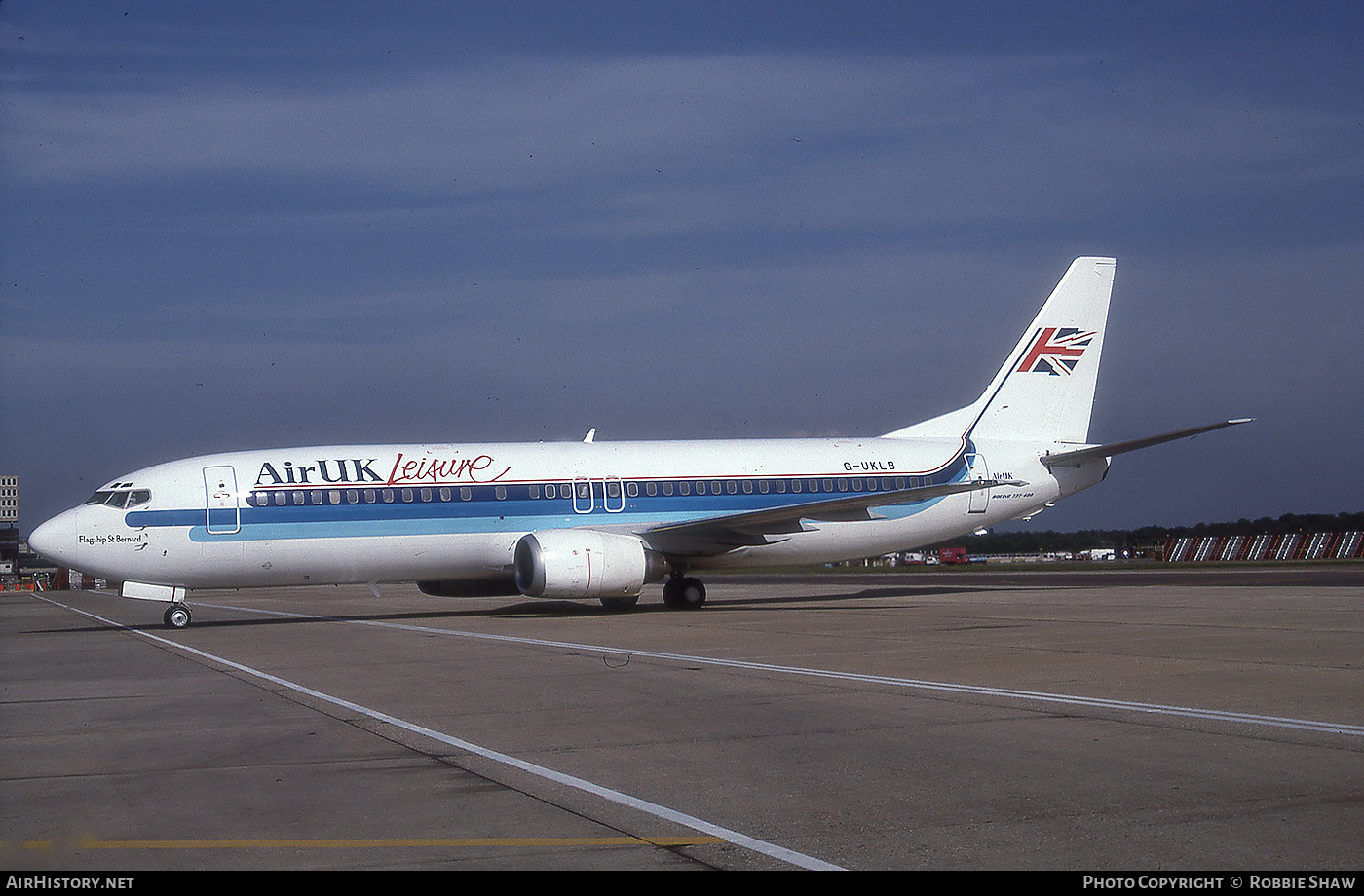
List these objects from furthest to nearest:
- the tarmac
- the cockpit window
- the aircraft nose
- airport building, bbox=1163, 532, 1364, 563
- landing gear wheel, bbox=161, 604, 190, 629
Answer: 1. airport building, bbox=1163, 532, 1364, 563
2. landing gear wheel, bbox=161, 604, 190, 629
3. the cockpit window
4. the aircraft nose
5. the tarmac

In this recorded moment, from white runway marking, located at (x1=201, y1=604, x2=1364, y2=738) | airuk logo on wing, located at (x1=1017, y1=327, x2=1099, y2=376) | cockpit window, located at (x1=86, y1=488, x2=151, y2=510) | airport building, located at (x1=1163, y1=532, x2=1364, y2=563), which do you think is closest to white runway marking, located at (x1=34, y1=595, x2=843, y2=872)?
white runway marking, located at (x1=201, y1=604, x2=1364, y2=738)

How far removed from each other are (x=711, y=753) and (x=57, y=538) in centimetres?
1796

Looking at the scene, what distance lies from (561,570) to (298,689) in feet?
33.7

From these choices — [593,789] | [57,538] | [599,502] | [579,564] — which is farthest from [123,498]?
[593,789]

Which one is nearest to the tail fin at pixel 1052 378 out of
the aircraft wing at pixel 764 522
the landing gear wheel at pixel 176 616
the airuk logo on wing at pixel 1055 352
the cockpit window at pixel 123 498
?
the airuk logo on wing at pixel 1055 352

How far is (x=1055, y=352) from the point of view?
102 feet

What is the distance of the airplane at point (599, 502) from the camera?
74.6 ft

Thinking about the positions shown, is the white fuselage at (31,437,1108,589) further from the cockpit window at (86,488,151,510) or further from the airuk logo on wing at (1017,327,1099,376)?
the airuk logo on wing at (1017,327,1099,376)

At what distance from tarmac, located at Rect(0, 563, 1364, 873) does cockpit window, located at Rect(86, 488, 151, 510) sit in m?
4.87

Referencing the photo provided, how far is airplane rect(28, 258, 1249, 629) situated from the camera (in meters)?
22.8

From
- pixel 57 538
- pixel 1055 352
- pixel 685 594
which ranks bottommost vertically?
pixel 685 594

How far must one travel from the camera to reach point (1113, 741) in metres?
8.30

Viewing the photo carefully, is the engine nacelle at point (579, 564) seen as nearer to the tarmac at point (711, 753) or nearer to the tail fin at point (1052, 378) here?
the tarmac at point (711, 753)

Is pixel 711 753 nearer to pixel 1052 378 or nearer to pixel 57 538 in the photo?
pixel 57 538
